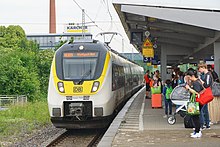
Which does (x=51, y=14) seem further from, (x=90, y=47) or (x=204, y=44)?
(x=90, y=47)

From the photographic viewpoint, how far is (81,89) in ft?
45.0

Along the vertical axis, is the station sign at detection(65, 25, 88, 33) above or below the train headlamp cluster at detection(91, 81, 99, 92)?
above

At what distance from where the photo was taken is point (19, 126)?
56.9 ft

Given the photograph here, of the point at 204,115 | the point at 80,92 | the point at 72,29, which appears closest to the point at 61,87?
the point at 80,92

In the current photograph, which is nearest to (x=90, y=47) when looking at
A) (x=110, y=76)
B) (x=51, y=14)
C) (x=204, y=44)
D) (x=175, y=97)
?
(x=110, y=76)

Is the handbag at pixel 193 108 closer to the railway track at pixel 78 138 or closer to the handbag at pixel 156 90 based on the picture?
the railway track at pixel 78 138

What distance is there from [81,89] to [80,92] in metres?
0.11

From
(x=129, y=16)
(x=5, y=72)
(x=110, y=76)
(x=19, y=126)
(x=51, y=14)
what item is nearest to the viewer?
(x=110, y=76)

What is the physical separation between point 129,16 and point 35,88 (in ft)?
89.1

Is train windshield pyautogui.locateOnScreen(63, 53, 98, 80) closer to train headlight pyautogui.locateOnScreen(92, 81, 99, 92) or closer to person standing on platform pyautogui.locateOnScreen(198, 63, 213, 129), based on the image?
train headlight pyautogui.locateOnScreen(92, 81, 99, 92)

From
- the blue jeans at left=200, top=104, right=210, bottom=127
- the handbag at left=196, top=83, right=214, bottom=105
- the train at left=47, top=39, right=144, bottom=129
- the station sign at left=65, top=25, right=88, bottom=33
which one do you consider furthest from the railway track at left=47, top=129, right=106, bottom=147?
the station sign at left=65, top=25, right=88, bottom=33

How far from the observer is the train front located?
13555 millimetres

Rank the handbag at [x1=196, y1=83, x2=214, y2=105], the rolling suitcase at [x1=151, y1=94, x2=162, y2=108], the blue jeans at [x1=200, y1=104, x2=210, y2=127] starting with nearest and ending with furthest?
1. the handbag at [x1=196, y1=83, x2=214, y2=105]
2. the blue jeans at [x1=200, y1=104, x2=210, y2=127]
3. the rolling suitcase at [x1=151, y1=94, x2=162, y2=108]

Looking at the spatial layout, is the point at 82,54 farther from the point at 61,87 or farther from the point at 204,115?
the point at 204,115
